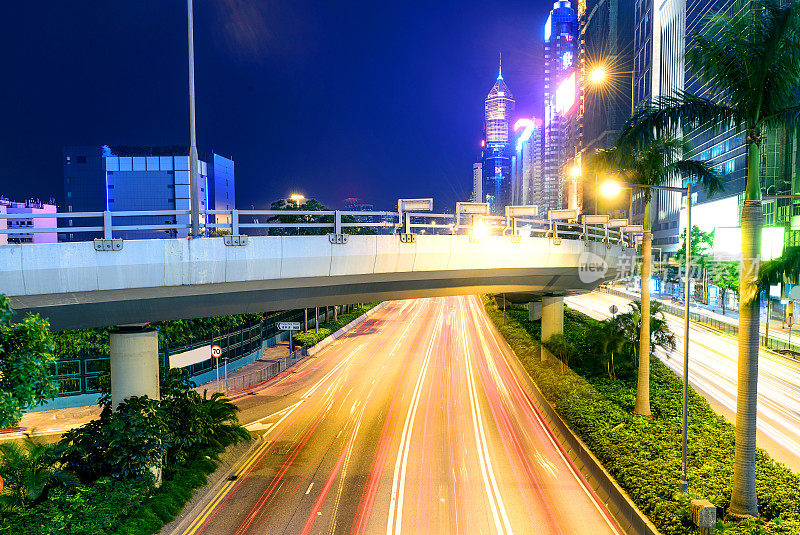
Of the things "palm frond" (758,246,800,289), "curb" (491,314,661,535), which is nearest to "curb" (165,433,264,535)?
"curb" (491,314,661,535)

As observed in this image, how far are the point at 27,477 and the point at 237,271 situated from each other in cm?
768

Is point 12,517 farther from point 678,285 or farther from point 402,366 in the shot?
point 678,285

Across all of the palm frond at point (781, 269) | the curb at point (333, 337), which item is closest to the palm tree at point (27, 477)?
the palm frond at point (781, 269)

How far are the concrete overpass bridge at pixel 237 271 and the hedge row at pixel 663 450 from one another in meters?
6.84

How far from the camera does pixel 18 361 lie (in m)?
8.73

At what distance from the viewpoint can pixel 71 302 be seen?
11.4 meters

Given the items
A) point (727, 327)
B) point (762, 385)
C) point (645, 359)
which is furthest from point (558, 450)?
point (727, 327)

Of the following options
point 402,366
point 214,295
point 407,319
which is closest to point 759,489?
point 214,295

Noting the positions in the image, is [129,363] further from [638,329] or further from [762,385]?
[762,385]

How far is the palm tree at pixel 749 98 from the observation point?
11.5 meters

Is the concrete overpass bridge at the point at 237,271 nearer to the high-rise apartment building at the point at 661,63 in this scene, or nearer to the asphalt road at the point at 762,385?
the asphalt road at the point at 762,385

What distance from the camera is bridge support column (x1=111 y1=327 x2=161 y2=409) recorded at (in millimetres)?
14641

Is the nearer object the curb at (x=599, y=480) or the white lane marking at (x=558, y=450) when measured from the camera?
the curb at (x=599, y=480)

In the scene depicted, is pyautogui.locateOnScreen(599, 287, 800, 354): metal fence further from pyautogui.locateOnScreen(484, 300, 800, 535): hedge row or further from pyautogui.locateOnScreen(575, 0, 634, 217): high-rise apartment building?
pyautogui.locateOnScreen(575, 0, 634, 217): high-rise apartment building
